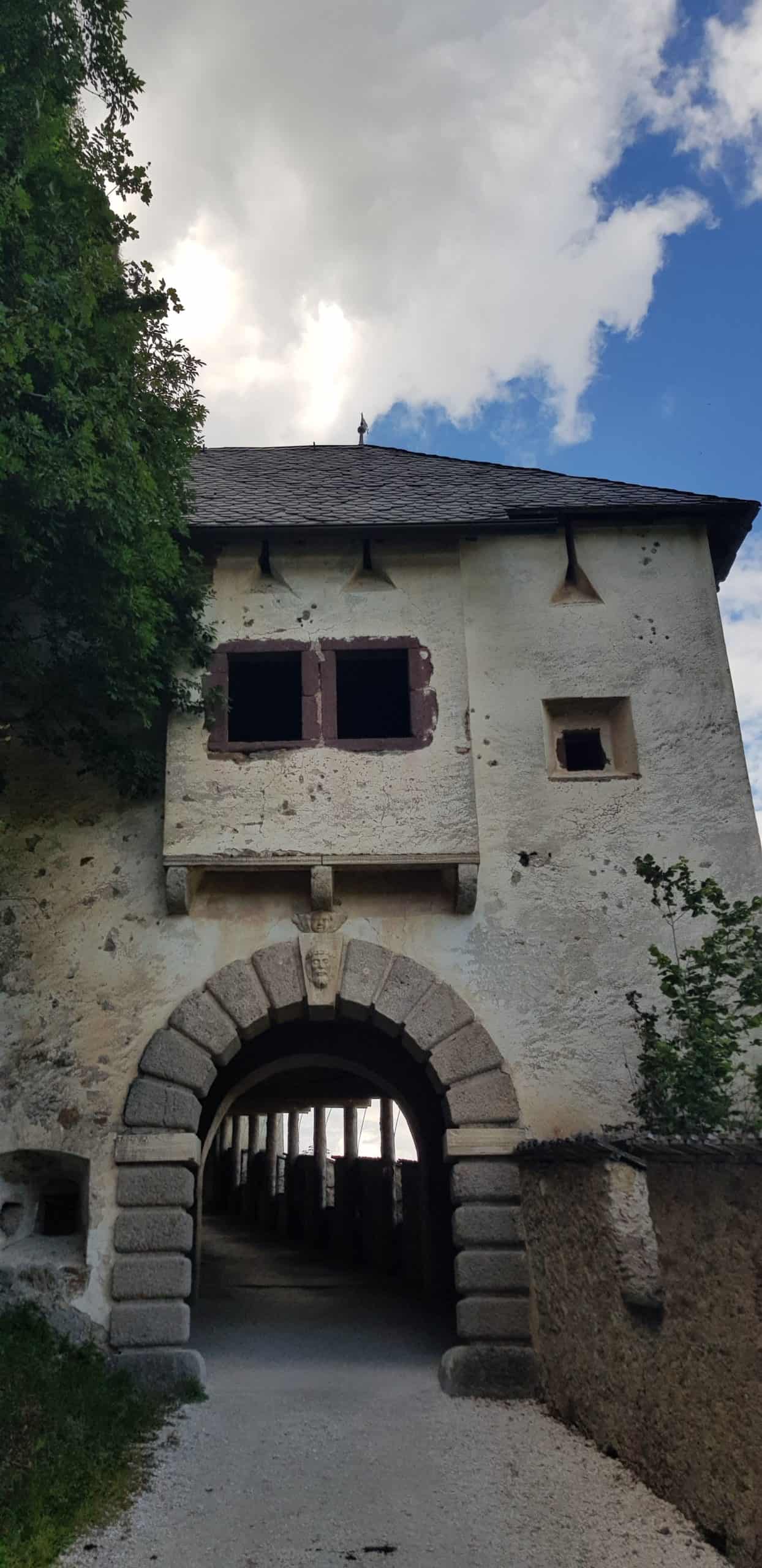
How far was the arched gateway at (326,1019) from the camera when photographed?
6840mm

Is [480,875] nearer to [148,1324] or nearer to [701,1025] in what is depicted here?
[701,1025]

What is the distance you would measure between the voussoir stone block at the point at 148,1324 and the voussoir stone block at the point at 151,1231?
0.33 m

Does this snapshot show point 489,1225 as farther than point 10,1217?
No

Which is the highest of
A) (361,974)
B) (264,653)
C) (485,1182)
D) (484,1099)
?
(264,653)

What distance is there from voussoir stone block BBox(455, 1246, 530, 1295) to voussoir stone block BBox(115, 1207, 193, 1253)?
1.81m

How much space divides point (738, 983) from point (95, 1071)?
14.7 ft

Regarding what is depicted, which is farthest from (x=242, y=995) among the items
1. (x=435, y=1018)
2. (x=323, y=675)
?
(x=323, y=675)

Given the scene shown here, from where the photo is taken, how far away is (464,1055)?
7.48 m

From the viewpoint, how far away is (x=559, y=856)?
26.3 ft

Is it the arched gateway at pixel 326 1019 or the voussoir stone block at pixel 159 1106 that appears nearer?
the arched gateway at pixel 326 1019

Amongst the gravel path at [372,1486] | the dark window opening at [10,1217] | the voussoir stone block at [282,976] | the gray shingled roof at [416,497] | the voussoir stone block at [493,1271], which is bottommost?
the gravel path at [372,1486]

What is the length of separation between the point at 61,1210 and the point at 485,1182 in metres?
3.05

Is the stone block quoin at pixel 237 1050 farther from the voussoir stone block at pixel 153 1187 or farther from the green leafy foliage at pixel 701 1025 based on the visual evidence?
the green leafy foliage at pixel 701 1025

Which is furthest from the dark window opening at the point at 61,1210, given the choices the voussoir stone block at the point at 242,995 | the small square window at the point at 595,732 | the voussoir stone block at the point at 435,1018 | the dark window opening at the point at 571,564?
the dark window opening at the point at 571,564
